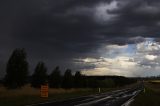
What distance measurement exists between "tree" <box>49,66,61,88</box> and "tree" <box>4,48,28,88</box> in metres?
18.6

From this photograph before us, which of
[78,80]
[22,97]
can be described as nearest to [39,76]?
[78,80]

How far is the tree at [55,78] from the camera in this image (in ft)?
262

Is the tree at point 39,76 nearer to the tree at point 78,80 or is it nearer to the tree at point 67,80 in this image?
the tree at point 67,80

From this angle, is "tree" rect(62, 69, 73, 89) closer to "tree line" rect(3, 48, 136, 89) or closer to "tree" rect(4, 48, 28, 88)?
"tree line" rect(3, 48, 136, 89)

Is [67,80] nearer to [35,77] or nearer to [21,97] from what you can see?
[35,77]

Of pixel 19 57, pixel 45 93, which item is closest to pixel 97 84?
pixel 19 57

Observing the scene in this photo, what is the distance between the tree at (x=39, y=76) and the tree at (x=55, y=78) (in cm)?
599

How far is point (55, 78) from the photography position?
80438mm

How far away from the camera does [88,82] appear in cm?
10688

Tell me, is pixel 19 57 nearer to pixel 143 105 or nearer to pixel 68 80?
pixel 68 80

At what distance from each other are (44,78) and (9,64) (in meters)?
13.5

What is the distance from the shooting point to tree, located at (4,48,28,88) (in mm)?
60969

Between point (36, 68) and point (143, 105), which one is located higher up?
point (36, 68)

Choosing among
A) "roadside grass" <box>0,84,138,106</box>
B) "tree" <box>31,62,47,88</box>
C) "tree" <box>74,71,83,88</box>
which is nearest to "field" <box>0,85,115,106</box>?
"roadside grass" <box>0,84,138,106</box>
